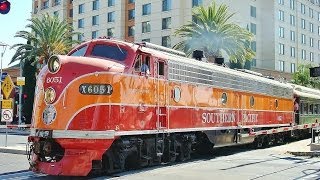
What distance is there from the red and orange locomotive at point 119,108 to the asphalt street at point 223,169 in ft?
2.03

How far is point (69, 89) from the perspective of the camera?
38.8 ft

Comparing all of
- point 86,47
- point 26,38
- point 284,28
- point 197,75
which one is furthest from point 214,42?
point 284,28

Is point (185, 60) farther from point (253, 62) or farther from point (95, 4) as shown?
point (95, 4)

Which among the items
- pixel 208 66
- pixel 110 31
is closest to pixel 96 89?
pixel 208 66

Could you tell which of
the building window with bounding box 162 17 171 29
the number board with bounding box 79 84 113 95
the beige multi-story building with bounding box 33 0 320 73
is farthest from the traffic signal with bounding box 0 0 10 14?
the building window with bounding box 162 17 171 29

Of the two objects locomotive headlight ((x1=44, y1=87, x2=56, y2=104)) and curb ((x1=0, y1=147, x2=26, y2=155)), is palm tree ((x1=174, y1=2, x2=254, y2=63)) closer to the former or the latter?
curb ((x1=0, y1=147, x2=26, y2=155))

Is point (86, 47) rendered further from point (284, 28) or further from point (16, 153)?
point (284, 28)

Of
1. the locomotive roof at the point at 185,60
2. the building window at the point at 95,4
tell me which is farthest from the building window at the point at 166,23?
the locomotive roof at the point at 185,60

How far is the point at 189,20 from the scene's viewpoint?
5819cm

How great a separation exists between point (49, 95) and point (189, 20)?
156 ft

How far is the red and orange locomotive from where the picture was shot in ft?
38.6

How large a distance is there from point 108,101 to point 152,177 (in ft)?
7.51

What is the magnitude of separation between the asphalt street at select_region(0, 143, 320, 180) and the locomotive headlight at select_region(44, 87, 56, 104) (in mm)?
2121

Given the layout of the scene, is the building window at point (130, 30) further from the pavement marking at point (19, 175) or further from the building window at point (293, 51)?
the pavement marking at point (19, 175)
